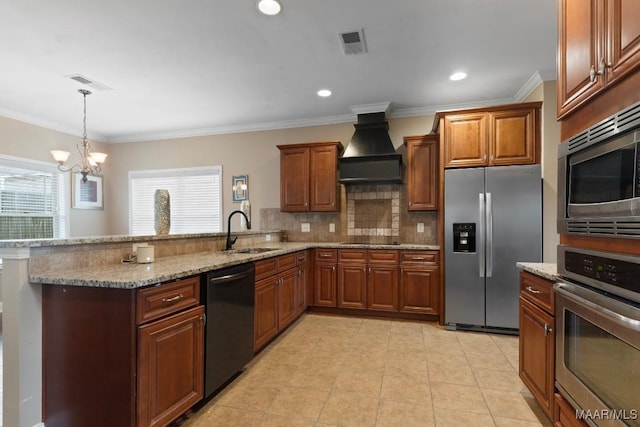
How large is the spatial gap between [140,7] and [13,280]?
2.03m

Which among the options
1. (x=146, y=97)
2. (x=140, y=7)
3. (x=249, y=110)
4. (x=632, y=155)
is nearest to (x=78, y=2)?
(x=140, y=7)

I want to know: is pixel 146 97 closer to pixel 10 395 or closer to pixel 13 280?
pixel 13 280

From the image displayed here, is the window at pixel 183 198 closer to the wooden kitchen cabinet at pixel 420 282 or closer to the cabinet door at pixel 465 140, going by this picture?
the wooden kitchen cabinet at pixel 420 282

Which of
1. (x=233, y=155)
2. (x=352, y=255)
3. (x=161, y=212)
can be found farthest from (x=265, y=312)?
(x=233, y=155)

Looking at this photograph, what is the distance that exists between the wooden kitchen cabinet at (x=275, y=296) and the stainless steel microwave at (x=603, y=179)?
86.1 inches

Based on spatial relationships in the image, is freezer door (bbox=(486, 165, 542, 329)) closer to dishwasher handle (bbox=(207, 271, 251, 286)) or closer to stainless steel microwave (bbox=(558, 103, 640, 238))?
stainless steel microwave (bbox=(558, 103, 640, 238))

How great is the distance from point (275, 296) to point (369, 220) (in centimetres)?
200

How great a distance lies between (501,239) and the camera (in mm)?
3307

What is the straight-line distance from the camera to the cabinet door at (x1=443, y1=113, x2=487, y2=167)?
3428 millimetres

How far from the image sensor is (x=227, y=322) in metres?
2.19

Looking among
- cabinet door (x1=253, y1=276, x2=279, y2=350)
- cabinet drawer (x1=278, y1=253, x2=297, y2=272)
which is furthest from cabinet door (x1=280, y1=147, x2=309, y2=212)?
cabinet door (x1=253, y1=276, x2=279, y2=350)

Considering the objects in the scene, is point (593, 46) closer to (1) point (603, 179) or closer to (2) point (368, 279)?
(1) point (603, 179)

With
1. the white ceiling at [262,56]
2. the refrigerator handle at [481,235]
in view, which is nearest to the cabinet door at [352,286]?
the refrigerator handle at [481,235]

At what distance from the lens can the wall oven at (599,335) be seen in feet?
3.65
